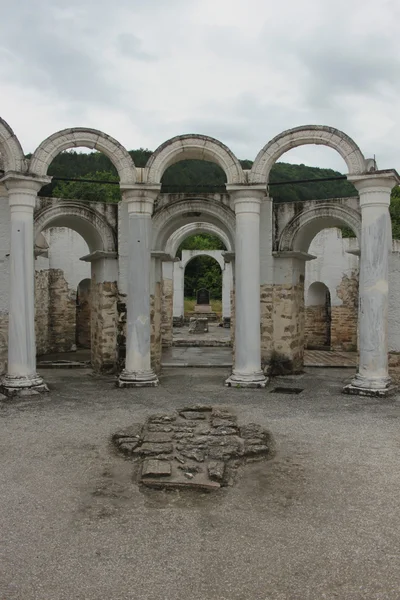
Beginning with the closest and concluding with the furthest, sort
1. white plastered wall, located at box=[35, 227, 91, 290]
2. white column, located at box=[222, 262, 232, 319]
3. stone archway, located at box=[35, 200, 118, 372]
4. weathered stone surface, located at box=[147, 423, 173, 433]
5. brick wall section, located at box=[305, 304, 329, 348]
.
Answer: weathered stone surface, located at box=[147, 423, 173, 433], stone archway, located at box=[35, 200, 118, 372], white plastered wall, located at box=[35, 227, 91, 290], brick wall section, located at box=[305, 304, 329, 348], white column, located at box=[222, 262, 232, 319]

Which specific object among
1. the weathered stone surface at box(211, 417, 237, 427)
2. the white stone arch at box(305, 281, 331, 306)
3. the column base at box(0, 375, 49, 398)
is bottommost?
the weathered stone surface at box(211, 417, 237, 427)

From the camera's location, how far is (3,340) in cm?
1222

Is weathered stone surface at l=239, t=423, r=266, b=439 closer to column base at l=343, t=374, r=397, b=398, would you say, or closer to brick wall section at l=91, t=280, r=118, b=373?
column base at l=343, t=374, r=397, b=398

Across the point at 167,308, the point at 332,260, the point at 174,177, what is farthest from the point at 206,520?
the point at 174,177

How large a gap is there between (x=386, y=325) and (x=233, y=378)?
10.5 ft

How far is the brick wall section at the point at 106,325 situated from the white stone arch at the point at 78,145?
3186 mm

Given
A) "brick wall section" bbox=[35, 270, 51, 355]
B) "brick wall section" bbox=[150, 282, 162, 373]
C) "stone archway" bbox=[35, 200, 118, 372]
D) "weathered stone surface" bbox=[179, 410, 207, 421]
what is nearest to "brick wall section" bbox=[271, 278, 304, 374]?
"brick wall section" bbox=[150, 282, 162, 373]

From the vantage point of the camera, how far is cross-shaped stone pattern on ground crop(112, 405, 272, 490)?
19.7 ft

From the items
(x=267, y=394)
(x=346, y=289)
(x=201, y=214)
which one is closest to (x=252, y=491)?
(x=267, y=394)

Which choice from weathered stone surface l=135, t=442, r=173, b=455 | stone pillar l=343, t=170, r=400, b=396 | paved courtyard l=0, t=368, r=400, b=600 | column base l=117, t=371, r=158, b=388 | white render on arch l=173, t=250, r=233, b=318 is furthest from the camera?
white render on arch l=173, t=250, r=233, b=318

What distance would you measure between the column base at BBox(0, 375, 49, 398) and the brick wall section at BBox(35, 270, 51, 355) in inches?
320

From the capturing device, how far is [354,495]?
224 inches

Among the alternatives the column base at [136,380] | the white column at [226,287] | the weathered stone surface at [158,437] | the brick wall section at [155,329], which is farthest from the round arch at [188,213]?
the white column at [226,287]

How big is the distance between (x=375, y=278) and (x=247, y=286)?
252 cm
